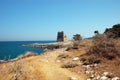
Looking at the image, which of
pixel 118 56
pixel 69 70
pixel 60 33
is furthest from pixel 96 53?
pixel 60 33

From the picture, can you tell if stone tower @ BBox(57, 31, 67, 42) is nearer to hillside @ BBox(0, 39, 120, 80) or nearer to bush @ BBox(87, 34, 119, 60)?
bush @ BBox(87, 34, 119, 60)

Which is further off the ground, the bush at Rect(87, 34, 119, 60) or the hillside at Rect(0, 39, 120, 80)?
the bush at Rect(87, 34, 119, 60)

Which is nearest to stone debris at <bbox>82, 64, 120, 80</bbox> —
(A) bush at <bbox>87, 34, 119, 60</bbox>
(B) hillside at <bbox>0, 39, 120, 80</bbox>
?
(B) hillside at <bbox>0, 39, 120, 80</bbox>

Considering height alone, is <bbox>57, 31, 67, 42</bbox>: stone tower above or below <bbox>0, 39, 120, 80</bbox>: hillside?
above

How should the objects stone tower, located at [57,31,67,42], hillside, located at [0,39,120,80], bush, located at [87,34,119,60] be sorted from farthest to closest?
stone tower, located at [57,31,67,42]
bush, located at [87,34,119,60]
hillside, located at [0,39,120,80]

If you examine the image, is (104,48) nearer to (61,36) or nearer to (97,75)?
(97,75)

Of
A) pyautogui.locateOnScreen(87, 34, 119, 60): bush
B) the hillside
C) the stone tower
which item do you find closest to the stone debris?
the hillside

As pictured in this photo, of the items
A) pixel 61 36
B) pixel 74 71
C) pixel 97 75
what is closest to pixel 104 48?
pixel 74 71

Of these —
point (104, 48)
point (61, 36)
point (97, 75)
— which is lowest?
point (97, 75)

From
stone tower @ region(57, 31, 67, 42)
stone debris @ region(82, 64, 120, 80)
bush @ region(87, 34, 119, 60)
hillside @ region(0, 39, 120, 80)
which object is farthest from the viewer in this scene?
stone tower @ region(57, 31, 67, 42)

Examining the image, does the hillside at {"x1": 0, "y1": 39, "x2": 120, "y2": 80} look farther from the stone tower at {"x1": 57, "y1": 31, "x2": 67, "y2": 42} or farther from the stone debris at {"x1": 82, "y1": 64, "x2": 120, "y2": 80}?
the stone tower at {"x1": 57, "y1": 31, "x2": 67, "y2": 42}

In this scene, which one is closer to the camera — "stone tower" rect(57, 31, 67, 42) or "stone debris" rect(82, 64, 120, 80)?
"stone debris" rect(82, 64, 120, 80)

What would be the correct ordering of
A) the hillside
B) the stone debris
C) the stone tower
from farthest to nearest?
the stone tower
the hillside
the stone debris

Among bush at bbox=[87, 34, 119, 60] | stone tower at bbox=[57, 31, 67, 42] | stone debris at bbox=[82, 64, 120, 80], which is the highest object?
stone tower at bbox=[57, 31, 67, 42]
